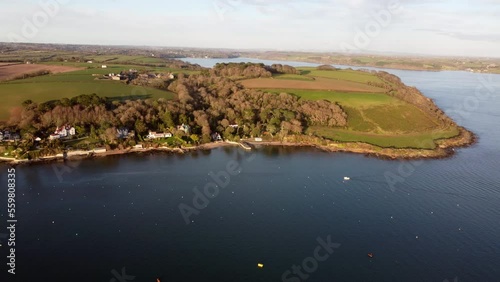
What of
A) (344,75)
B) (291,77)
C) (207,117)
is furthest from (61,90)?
(344,75)

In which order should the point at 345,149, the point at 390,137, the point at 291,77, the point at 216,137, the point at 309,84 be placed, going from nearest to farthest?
the point at 345,149 → the point at 216,137 → the point at 390,137 → the point at 309,84 → the point at 291,77

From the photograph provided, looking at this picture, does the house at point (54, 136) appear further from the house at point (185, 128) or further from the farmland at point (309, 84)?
the farmland at point (309, 84)

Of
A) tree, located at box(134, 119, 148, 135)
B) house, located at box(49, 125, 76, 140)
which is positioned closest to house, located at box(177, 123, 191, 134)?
tree, located at box(134, 119, 148, 135)

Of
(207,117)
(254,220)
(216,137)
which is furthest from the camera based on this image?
(207,117)

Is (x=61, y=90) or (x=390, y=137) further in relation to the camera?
(x=61, y=90)

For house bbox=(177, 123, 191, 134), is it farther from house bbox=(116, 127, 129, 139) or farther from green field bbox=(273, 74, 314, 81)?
green field bbox=(273, 74, 314, 81)

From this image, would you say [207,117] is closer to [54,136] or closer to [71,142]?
[71,142]

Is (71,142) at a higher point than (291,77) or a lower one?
lower
